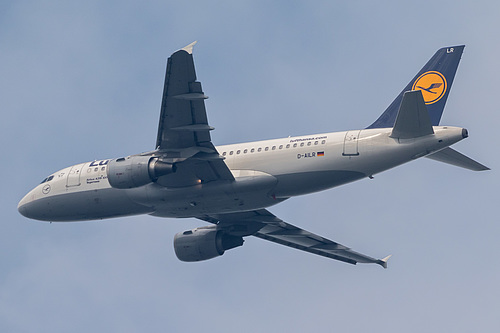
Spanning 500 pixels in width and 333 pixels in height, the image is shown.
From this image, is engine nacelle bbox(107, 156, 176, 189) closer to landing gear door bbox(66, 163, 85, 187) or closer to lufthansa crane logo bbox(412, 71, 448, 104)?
landing gear door bbox(66, 163, 85, 187)

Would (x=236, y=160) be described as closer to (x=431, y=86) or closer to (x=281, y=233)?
(x=281, y=233)

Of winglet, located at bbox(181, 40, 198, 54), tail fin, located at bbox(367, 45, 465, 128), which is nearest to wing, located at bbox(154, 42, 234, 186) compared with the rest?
winglet, located at bbox(181, 40, 198, 54)

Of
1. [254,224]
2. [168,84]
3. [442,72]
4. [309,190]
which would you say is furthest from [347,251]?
[168,84]

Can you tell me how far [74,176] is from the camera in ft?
167

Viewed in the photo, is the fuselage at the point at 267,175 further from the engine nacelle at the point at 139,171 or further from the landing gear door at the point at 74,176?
the engine nacelle at the point at 139,171

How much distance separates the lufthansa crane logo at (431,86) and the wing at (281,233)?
11603 mm

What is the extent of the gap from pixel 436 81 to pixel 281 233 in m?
14.4

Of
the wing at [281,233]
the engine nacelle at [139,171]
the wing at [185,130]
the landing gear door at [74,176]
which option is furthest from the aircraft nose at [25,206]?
the wing at [281,233]

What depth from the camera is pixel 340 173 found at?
1786 inches

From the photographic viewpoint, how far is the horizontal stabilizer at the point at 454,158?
44.1 metres

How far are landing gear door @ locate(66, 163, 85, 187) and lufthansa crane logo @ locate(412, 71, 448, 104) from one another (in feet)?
59.7

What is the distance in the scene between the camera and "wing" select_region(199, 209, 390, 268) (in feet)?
177

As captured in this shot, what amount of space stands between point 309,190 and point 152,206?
816 cm

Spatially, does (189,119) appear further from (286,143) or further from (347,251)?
(347,251)
